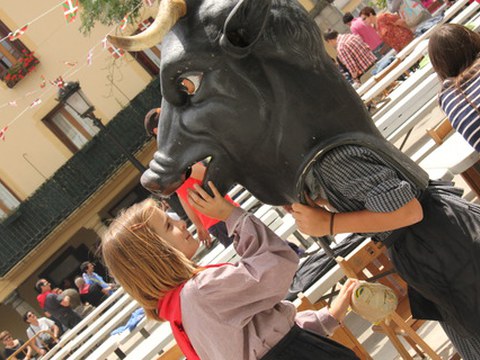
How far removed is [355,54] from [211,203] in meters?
7.14

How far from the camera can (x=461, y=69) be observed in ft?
8.25

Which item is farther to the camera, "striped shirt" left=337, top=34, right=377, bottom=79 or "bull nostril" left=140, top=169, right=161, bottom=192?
"striped shirt" left=337, top=34, right=377, bottom=79

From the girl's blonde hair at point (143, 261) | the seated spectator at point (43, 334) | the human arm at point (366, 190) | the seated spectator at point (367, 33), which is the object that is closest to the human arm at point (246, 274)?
the girl's blonde hair at point (143, 261)

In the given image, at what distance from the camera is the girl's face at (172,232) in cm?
211

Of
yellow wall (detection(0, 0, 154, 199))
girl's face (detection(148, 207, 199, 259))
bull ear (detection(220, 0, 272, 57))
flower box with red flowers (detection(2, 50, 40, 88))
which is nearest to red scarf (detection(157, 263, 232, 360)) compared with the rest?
girl's face (detection(148, 207, 199, 259))

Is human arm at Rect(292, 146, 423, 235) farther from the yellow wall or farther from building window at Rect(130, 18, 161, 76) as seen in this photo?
building window at Rect(130, 18, 161, 76)

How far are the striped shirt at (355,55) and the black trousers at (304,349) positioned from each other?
22.7 ft

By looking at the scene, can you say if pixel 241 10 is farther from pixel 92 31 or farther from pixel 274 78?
pixel 92 31

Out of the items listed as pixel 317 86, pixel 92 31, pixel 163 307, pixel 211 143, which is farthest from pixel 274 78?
pixel 92 31

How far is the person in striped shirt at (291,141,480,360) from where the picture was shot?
170cm

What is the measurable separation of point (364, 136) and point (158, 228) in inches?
30.0

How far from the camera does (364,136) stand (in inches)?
70.0

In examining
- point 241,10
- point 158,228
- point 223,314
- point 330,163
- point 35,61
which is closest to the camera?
point 241,10

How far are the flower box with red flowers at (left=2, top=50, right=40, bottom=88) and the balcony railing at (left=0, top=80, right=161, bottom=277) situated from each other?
233 cm
